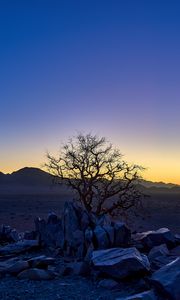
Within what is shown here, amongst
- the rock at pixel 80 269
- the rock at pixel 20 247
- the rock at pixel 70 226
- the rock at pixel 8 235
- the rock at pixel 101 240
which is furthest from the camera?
the rock at pixel 8 235

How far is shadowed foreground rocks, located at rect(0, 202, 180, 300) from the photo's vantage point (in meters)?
13.3

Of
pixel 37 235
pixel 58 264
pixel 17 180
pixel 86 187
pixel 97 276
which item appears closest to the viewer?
pixel 97 276

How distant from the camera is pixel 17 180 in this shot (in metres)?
193

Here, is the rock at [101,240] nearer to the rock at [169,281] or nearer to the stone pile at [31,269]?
the stone pile at [31,269]

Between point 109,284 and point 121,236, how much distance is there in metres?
4.86

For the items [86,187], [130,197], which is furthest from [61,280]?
[130,197]

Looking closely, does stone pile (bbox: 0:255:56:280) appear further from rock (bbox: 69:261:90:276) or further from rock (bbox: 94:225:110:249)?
rock (bbox: 94:225:110:249)

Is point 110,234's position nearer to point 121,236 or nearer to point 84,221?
point 121,236

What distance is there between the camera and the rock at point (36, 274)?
15336mm

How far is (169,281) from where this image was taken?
12.0m

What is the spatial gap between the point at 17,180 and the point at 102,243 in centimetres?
17756

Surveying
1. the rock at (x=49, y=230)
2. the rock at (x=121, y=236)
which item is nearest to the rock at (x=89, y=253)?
the rock at (x=121, y=236)

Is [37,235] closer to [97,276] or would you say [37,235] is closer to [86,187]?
[86,187]

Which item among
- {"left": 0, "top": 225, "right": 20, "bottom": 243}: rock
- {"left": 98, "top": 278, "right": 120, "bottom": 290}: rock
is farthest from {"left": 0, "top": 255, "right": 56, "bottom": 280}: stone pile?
{"left": 0, "top": 225, "right": 20, "bottom": 243}: rock
